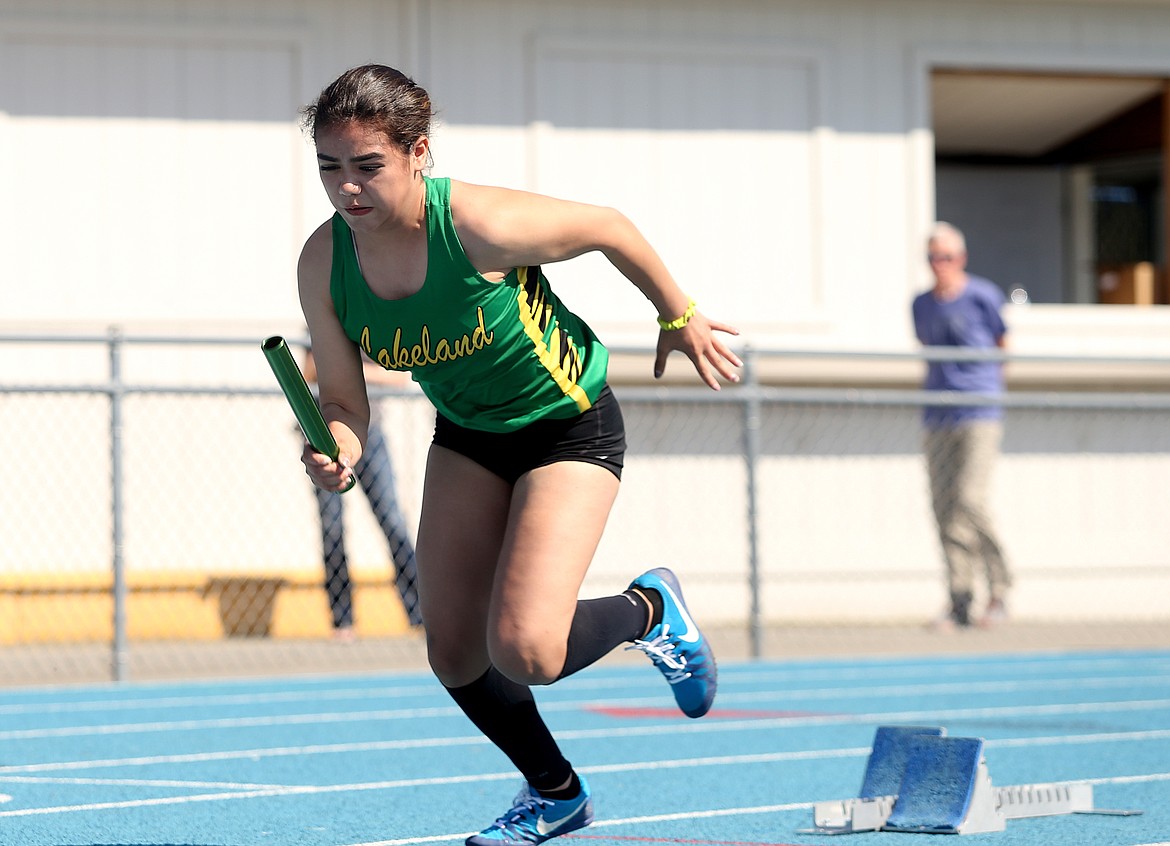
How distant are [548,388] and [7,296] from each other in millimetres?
8575

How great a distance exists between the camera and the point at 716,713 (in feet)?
27.7

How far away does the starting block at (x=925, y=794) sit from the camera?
5137 mm

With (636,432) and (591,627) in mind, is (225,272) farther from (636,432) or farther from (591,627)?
(591,627)

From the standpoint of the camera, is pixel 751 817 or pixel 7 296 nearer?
pixel 751 817

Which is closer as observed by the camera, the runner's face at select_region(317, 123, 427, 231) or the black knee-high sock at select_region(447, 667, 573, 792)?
the runner's face at select_region(317, 123, 427, 231)

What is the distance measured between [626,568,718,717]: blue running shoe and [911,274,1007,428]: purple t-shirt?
6702 mm

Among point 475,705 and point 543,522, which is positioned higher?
point 543,522

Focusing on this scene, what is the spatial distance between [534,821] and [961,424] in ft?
24.7

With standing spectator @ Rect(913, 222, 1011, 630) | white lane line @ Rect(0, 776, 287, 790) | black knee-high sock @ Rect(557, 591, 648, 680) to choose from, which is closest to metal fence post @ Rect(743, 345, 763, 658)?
standing spectator @ Rect(913, 222, 1011, 630)

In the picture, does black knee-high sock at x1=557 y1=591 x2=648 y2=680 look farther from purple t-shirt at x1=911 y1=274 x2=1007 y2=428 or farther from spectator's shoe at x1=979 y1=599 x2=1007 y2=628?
spectator's shoe at x1=979 y1=599 x2=1007 y2=628

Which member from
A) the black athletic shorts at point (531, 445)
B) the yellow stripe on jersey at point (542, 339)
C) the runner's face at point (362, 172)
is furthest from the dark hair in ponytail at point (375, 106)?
the black athletic shorts at point (531, 445)

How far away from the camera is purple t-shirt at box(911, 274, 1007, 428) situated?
461 inches

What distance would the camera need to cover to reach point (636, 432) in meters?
13.3

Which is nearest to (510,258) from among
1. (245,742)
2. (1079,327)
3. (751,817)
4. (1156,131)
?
(751,817)
